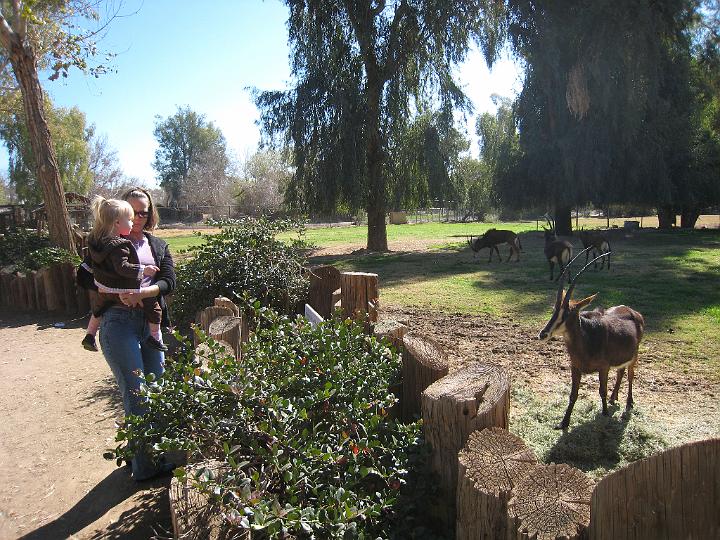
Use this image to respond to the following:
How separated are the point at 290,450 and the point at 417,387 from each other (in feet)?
3.32

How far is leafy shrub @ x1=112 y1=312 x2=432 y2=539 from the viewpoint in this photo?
1958mm

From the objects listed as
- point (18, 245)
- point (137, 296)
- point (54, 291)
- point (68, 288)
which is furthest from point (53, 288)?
point (137, 296)

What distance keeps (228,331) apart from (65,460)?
1.63 meters

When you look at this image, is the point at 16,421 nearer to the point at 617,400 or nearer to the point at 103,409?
the point at 103,409

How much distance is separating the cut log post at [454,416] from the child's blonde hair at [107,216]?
2322mm

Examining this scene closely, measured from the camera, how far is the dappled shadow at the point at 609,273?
8430 millimetres

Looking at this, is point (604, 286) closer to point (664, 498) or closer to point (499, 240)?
point (499, 240)

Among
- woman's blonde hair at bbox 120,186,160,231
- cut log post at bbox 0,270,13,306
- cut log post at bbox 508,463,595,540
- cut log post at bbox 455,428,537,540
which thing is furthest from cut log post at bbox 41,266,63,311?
cut log post at bbox 508,463,595,540

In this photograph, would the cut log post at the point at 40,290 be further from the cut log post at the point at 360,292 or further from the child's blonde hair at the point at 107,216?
the cut log post at the point at 360,292

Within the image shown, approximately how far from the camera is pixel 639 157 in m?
19.2

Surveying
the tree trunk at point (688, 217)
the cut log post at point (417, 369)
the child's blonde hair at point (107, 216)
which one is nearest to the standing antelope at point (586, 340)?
the cut log post at point (417, 369)

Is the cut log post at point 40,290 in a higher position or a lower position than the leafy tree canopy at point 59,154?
lower

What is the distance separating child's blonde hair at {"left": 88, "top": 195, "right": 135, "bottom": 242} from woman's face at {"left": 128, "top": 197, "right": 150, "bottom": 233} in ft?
0.77

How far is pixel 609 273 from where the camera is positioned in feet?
38.8
